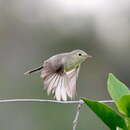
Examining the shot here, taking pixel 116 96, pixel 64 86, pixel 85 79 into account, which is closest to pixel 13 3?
pixel 85 79

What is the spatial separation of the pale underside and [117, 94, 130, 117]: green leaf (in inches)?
33.7

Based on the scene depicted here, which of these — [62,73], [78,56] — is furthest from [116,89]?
[78,56]

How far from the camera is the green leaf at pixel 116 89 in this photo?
1533mm

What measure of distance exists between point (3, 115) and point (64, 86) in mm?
5679

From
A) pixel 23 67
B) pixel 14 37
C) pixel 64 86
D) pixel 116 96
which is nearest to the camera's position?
pixel 116 96

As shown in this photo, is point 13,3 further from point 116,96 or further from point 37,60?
point 116,96

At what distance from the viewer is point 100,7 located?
11805mm

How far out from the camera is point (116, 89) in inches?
60.7

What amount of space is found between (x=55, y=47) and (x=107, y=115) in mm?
9383

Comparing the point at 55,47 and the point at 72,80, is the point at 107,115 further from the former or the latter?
the point at 55,47

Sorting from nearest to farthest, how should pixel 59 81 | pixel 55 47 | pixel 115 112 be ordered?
1. pixel 115 112
2. pixel 59 81
3. pixel 55 47

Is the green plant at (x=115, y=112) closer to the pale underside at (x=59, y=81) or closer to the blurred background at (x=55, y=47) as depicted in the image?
the pale underside at (x=59, y=81)

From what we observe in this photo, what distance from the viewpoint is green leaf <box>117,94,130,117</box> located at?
147 centimetres

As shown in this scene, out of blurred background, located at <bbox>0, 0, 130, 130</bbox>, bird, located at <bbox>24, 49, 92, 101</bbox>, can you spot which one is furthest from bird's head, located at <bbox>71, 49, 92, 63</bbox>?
blurred background, located at <bbox>0, 0, 130, 130</bbox>
